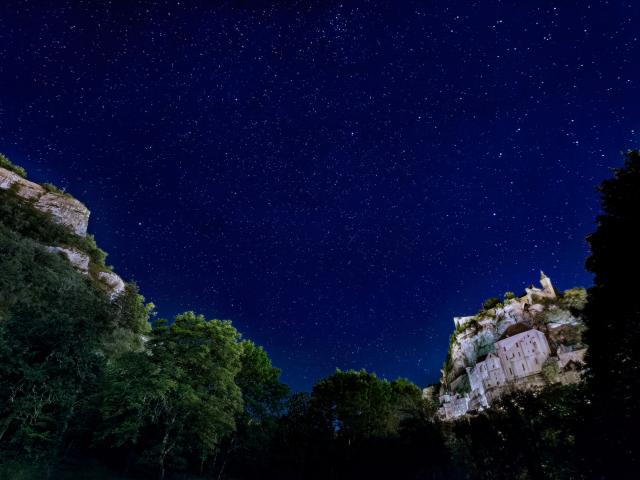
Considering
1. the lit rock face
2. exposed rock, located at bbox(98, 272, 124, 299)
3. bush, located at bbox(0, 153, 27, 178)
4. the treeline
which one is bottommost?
the treeline

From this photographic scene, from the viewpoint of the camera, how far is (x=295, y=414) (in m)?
47.8

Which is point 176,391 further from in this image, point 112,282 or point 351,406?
point 112,282

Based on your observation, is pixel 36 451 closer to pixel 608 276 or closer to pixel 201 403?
pixel 201 403

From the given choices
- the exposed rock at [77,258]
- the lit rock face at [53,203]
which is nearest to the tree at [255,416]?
the exposed rock at [77,258]

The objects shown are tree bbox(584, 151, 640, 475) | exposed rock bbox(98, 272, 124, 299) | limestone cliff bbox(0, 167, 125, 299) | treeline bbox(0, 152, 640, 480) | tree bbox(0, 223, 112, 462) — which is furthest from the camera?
exposed rock bbox(98, 272, 124, 299)

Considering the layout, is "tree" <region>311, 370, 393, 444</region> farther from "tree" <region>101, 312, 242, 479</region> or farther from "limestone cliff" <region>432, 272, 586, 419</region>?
"limestone cliff" <region>432, 272, 586, 419</region>

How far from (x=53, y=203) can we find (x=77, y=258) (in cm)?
1926

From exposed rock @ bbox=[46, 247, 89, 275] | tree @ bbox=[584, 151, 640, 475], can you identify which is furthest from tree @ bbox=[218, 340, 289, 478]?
exposed rock @ bbox=[46, 247, 89, 275]

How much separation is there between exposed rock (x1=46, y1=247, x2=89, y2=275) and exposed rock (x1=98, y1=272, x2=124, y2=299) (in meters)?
3.67

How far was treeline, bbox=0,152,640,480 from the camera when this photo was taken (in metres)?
17.9

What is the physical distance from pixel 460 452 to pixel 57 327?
29401 millimetres

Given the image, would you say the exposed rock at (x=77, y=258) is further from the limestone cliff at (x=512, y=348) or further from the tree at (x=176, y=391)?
the limestone cliff at (x=512, y=348)

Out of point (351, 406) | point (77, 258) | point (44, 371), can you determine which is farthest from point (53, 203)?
point (351, 406)

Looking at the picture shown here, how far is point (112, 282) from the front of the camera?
6788cm
